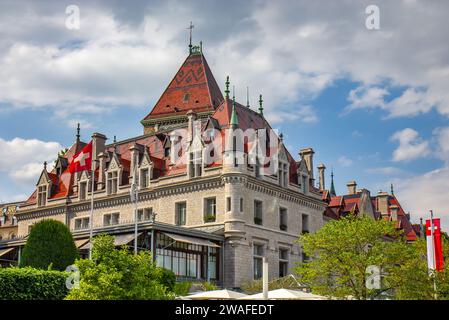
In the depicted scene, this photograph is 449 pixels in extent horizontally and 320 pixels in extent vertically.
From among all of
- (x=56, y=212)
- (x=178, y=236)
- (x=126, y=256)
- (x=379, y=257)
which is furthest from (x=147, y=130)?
(x=126, y=256)

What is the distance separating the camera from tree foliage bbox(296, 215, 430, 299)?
33.4 m

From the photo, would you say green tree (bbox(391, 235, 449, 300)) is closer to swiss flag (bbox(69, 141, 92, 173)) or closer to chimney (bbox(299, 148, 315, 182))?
chimney (bbox(299, 148, 315, 182))

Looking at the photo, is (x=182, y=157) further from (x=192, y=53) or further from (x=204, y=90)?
(x=192, y=53)

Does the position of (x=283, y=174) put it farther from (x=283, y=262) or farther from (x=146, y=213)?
(x=146, y=213)

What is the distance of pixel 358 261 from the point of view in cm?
3403

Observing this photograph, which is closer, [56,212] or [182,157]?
[182,157]

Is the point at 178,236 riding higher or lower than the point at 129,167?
lower

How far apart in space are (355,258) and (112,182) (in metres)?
29.1

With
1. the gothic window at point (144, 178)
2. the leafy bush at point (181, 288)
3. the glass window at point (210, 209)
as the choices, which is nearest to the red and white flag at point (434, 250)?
the leafy bush at point (181, 288)

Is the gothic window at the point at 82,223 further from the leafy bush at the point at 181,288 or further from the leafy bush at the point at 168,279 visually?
the leafy bush at the point at 168,279

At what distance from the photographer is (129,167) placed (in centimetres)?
5762

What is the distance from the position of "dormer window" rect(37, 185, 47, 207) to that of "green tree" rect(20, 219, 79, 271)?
28.3m

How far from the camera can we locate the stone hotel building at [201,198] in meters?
48.0

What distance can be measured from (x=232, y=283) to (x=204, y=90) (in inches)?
997
